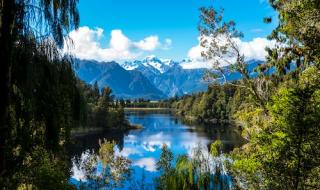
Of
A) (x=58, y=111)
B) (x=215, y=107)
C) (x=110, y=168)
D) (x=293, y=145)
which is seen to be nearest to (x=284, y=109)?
(x=293, y=145)

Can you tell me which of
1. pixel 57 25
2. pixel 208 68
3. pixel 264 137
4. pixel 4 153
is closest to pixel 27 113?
pixel 4 153

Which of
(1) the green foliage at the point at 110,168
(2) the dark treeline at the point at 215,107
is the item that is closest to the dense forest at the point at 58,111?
(1) the green foliage at the point at 110,168

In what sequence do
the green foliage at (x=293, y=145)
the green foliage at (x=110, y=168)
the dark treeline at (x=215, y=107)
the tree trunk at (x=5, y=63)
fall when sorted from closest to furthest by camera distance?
the tree trunk at (x=5, y=63)
the green foliage at (x=293, y=145)
the green foliage at (x=110, y=168)
the dark treeline at (x=215, y=107)

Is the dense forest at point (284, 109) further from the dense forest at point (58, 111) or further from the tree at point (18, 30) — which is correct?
the tree at point (18, 30)

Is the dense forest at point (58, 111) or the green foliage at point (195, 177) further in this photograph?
the green foliage at point (195, 177)

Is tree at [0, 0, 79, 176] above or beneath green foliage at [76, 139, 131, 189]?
above

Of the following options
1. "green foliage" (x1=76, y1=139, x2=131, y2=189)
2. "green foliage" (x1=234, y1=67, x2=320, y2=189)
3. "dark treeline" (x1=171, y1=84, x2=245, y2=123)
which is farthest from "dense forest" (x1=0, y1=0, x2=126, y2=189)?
"dark treeline" (x1=171, y1=84, x2=245, y2=123)

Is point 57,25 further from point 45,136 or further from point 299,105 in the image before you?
point 299,105

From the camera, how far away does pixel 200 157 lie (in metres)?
13.7

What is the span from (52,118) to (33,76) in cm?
101

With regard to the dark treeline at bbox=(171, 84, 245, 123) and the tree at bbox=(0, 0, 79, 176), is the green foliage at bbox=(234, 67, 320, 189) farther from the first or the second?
the dark treeline at bbox=(171, 84, 245, 123)

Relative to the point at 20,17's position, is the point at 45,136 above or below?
below

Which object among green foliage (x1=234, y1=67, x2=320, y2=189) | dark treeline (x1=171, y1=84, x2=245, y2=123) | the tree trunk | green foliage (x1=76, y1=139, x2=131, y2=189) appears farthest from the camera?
dark treeline (x1=171, y1=84, x2=245, y2=123)

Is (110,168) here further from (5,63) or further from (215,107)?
(215,107)
